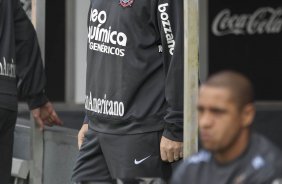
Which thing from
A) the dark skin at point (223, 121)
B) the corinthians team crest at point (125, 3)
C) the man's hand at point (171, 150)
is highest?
the corinthians team crest at point (125, 3)

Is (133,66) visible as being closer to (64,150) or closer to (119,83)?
(119,83)

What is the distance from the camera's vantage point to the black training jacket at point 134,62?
4.36 m

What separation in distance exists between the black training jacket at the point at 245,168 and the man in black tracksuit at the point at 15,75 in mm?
2462

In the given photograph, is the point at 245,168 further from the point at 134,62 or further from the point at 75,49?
the point at 75,49

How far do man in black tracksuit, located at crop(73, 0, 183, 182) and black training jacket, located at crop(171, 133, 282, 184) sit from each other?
1223 mm

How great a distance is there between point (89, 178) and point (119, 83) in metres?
0.49

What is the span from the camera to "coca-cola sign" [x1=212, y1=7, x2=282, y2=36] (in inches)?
416

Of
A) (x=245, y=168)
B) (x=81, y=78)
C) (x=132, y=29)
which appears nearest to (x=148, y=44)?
(x=132, y=29)

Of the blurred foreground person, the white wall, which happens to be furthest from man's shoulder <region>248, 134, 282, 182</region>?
the white wall

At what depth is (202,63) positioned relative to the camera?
420 inches

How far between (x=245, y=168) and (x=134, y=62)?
5.17 feet

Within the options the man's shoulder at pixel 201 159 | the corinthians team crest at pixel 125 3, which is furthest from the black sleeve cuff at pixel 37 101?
the man's shoulder at pixel 201 159

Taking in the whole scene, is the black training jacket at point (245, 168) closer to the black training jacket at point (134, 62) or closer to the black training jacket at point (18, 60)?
the black training jacket at point (134, 62)

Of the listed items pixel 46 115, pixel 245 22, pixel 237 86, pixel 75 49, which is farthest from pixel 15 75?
pixel 245 22
